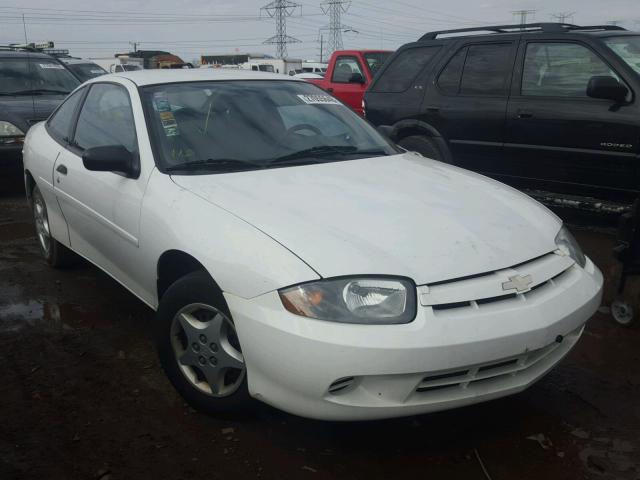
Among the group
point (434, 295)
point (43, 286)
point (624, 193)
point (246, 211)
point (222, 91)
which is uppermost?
point (222, 91)

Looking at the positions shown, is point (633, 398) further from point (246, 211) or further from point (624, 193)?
point (624, 193)

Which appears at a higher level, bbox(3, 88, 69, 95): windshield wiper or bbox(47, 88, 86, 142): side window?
bbox(47, 88, 86, 142): side window

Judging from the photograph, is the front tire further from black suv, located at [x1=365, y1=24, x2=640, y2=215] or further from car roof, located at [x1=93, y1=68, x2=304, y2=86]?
black suv, located at [x1=365, y1=24, x2=640, y2=215]

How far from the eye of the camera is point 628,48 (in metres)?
5.65

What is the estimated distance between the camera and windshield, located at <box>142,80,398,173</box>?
336cm

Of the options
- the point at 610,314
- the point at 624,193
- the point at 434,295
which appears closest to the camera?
the point at 434,295

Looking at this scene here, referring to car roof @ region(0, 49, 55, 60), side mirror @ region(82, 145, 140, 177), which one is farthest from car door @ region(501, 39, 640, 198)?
car roof @ region(0, 49, 55, 60)

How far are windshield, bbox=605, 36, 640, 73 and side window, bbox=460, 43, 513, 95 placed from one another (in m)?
0.92

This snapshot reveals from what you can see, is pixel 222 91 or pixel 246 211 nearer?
pixel 246 211

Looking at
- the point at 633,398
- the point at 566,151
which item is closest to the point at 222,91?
the point at 633,398

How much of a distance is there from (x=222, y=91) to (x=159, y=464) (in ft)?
6.93

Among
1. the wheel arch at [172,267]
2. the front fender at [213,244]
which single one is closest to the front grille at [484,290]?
the front fender at [213,244]

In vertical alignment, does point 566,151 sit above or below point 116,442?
above

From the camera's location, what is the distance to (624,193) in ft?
17.7
